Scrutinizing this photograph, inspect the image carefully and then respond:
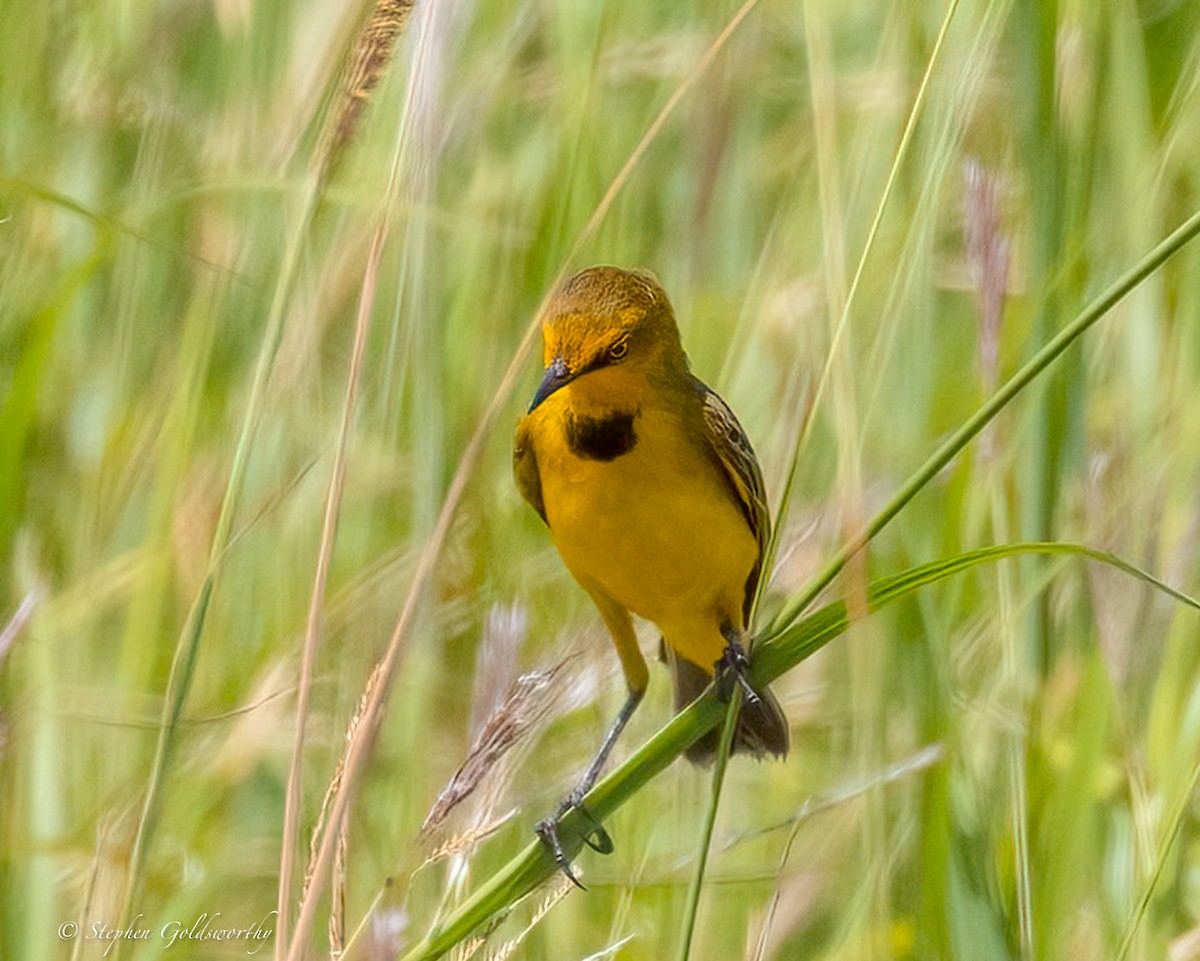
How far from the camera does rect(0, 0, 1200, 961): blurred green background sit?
156 cm

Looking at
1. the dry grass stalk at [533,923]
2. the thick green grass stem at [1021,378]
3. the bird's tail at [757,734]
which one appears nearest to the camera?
the thick green grass stem at [1021,378]

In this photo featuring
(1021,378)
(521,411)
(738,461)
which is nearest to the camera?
(1021,378)

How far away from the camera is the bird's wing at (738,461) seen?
6.22ft

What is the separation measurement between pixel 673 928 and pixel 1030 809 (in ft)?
1.35

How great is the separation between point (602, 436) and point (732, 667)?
32cm

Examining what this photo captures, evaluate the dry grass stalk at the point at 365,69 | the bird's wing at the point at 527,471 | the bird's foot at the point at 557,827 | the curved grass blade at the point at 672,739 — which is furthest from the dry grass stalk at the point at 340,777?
the bird's wing at the point at 527,471

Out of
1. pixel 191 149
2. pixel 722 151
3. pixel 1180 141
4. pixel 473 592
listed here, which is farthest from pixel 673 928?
pixel 191 149

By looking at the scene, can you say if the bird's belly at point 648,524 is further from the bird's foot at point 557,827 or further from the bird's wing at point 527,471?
the bird's foot at point 557,827

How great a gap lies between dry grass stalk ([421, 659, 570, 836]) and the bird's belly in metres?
0.42

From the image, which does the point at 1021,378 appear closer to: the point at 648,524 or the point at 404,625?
the point at 404,625

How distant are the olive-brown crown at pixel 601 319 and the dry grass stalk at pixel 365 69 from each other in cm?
36

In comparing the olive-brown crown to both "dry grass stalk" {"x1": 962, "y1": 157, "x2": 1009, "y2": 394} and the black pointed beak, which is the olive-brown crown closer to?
the black pointed beak

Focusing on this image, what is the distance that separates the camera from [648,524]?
1.82 m
